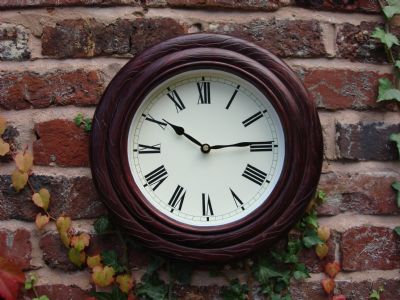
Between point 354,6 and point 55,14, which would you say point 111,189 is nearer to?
point 55,14

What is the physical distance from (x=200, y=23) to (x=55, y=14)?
36cm

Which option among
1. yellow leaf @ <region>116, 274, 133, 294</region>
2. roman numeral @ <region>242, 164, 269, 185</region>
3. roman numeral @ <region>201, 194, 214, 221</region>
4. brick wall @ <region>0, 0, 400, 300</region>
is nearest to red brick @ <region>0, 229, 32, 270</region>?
brick wall @ <region>0, 0, 400, 300</region>

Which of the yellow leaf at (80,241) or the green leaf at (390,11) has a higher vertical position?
the green leaf at (390,11)

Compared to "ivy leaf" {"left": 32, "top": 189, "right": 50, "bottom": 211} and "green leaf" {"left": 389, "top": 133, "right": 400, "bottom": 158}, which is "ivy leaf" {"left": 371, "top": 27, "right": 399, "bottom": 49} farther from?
"ivy leaf" {"left": 32, "top": 189, "right": 50, "bottom": 211}

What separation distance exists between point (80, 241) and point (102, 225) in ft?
0.21

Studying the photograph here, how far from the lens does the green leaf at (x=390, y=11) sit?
1628 mm

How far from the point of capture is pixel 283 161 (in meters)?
1.51

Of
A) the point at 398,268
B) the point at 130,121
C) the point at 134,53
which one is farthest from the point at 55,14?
the point at 398,268

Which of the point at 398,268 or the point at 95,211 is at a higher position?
the point at 95,211

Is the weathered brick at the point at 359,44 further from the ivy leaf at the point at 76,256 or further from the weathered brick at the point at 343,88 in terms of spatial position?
the ivy leaf at the point at 76,256

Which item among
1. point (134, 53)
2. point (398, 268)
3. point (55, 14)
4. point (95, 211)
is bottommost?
point (398, 268)

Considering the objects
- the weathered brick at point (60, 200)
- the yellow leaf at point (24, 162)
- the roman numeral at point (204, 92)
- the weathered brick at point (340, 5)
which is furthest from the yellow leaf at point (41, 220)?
the weathered brick at point (340, 5)

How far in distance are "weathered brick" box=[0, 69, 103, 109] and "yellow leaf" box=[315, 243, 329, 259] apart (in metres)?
0.65

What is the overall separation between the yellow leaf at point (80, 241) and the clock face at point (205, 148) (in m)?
0.19
